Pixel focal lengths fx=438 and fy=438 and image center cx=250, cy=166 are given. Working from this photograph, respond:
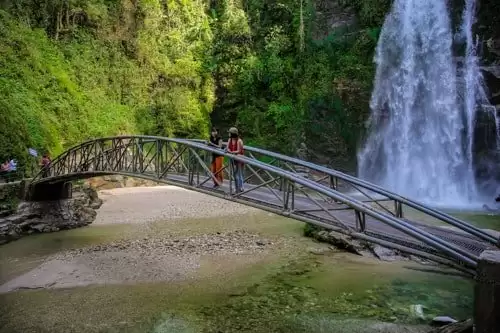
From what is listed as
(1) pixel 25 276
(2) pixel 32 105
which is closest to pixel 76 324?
(1) pixel 25 276

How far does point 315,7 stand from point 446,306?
91.2 ft

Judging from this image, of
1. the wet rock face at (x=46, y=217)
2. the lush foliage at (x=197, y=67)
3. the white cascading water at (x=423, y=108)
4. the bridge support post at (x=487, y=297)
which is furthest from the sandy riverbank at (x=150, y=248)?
the white cascading water at (x=423, y=108)

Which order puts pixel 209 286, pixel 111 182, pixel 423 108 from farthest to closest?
pixel 111 182 < pixel 423 108 < pixel 209 286

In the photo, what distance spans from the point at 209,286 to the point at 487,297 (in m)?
6.46

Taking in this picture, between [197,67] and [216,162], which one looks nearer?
[216,162]

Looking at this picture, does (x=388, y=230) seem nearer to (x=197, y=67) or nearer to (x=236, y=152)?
(x=236, y=152)

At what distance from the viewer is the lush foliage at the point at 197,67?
84.4 ft

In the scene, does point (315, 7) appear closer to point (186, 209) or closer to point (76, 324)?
point (186, 209)

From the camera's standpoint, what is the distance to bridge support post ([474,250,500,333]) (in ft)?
15.8

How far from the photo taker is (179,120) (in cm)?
3123

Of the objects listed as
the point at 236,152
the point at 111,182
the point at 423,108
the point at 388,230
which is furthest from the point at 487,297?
the point at 111,182

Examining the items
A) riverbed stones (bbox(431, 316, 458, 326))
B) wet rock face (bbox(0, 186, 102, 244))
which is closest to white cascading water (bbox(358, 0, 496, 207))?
riverbed stones (bbox(431, 316, 458, 326))

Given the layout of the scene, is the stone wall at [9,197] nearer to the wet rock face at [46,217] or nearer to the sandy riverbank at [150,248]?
the wet rock face at [46,217]

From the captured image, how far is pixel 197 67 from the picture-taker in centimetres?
3319
